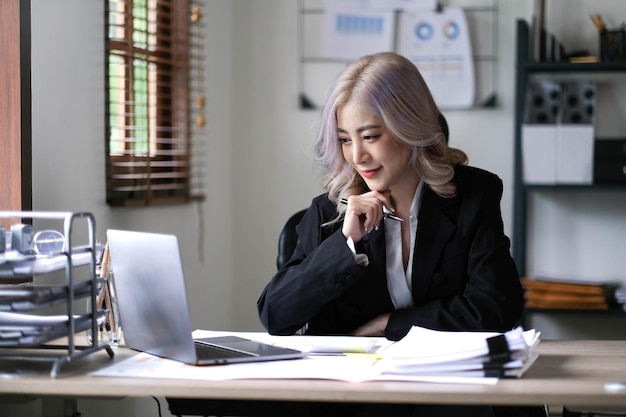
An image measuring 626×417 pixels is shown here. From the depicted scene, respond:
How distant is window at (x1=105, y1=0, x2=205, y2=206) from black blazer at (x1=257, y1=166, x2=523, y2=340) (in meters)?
0.96

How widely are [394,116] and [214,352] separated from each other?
2.34ft

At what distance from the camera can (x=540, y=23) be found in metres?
3.73

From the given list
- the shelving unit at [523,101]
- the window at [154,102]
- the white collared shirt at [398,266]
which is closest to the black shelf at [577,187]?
the shelving unit at [523,101]

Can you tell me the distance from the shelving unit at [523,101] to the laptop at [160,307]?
2.17 meters

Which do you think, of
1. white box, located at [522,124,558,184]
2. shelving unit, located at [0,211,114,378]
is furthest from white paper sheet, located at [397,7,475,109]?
shelving unit, located at [0,211,114,378]

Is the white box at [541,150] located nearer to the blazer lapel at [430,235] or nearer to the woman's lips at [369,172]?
the blazer lapel at [430,235]

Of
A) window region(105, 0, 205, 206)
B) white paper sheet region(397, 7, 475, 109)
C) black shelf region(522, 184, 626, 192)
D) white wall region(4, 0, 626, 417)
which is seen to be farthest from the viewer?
white paper sheet region(397, 7, 475, 109)

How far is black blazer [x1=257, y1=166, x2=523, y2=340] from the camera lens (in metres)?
2.05

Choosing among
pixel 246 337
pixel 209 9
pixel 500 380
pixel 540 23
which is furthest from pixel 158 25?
pixel 500 380

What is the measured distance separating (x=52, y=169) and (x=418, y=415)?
4.05 feet

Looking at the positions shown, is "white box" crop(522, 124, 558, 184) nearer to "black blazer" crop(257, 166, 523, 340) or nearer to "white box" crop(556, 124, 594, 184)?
"white box" crop(556, 124, 594, 184)

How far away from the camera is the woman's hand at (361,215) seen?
6.82ft

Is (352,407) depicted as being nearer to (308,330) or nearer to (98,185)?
(308,330)

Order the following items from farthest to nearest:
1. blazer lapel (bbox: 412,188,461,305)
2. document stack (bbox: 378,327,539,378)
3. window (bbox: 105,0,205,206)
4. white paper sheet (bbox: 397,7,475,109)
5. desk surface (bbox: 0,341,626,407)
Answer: white paper sheet (bbox: 397,7,475,109)
window (bbox: 105,0,205,206)
blazer lapel (bbox: 412,188,461,305)
document stack (bbox: 378,327,539,378)
desk surface (bbox: 0,341,626,407)
